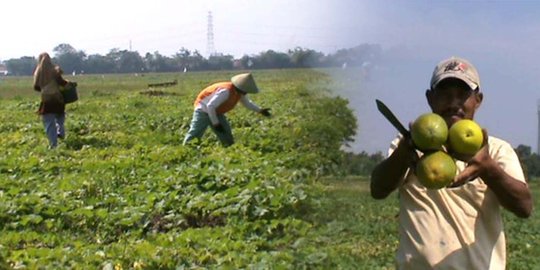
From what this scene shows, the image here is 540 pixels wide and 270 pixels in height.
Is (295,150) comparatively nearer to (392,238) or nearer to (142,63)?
(392,238)

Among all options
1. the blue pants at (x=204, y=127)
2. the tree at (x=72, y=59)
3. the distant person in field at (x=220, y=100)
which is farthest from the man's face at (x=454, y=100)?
the tree at (x=72, y=59)

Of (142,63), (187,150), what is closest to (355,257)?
(187,150)

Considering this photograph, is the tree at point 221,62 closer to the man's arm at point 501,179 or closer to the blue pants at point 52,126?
the blue pants at point 52,126

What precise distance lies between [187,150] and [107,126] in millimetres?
6835

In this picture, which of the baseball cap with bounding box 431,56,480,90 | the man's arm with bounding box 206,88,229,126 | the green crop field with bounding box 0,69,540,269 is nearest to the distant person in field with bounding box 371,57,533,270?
the baseball cap with bounding box 431,56,480,90

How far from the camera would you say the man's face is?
3.10m

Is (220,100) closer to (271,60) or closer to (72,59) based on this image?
(271,60)

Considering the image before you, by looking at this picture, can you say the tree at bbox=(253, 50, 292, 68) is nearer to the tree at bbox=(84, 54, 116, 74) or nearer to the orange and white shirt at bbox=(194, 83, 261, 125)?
the orange and white shirt at bbox=(194, 83, 261, 125)

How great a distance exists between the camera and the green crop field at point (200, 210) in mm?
6090

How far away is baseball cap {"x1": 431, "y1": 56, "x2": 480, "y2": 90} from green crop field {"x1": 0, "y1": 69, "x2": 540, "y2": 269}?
9.28 ft

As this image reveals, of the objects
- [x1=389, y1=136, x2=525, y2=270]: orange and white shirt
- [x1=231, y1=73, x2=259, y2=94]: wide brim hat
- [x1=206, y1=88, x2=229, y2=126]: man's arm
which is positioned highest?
[x1=389, y1=136, x2=525, y2=270]: orange and white shirt

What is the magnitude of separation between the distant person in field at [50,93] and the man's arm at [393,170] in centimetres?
1086

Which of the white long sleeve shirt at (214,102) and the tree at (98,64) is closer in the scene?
the white long sleeve shirt at (214,102)

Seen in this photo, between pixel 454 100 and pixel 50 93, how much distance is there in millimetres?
11140
